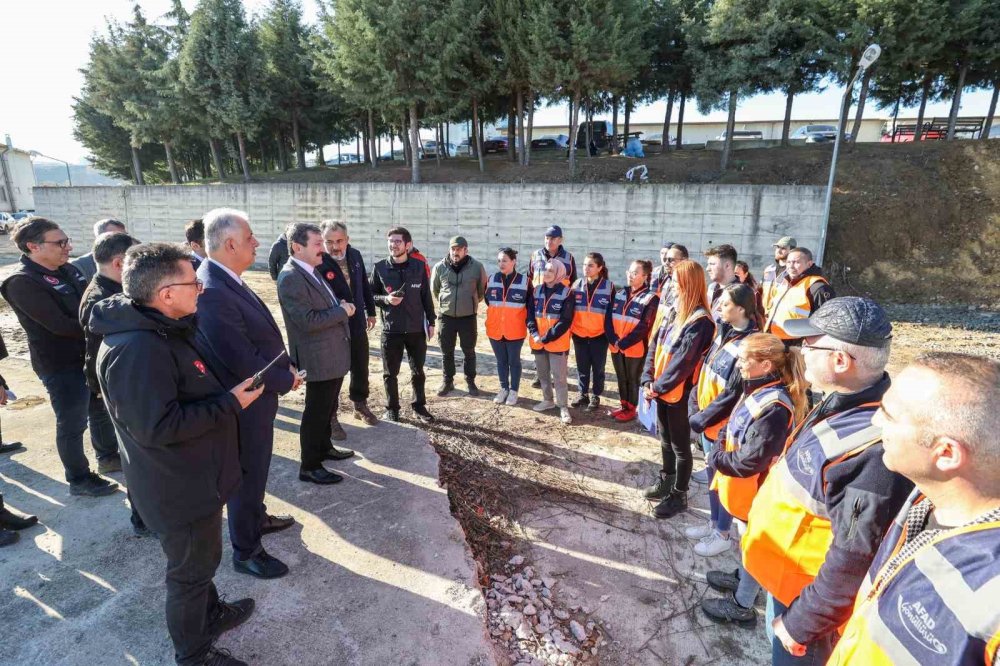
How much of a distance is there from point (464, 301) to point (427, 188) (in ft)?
34.4

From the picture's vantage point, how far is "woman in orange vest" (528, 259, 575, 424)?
565 cm

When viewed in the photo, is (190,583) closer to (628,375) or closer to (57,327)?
(57,327)

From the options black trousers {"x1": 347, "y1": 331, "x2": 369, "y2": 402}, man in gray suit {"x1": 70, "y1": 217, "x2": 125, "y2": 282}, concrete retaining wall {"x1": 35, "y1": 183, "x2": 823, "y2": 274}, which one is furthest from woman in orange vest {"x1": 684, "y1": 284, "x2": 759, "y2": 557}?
concrete retaining wall {"x1": 35, "y1": 183, "x2": 823, "y2": 274}

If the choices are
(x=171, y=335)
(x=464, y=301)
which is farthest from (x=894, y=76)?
(x=171, y=335)

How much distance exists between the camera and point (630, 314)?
18.2ft

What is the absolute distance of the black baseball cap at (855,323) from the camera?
186 cm

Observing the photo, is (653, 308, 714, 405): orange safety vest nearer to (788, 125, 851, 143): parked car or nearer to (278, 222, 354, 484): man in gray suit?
(278, 222, 354, 484): man in gray suit

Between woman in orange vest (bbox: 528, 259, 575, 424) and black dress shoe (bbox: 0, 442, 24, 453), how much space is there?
478cm

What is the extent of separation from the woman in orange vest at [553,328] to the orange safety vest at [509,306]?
0.41 feet

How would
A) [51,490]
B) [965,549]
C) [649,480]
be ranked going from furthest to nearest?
[649,480] < [51,490] < [965,549]

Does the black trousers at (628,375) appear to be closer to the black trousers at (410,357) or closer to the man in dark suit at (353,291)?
the black trousers at (410,357)

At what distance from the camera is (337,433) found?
4.62 meters

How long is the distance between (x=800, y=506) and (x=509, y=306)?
14.2ft

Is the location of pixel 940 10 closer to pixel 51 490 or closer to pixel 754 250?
pixel 754 250
